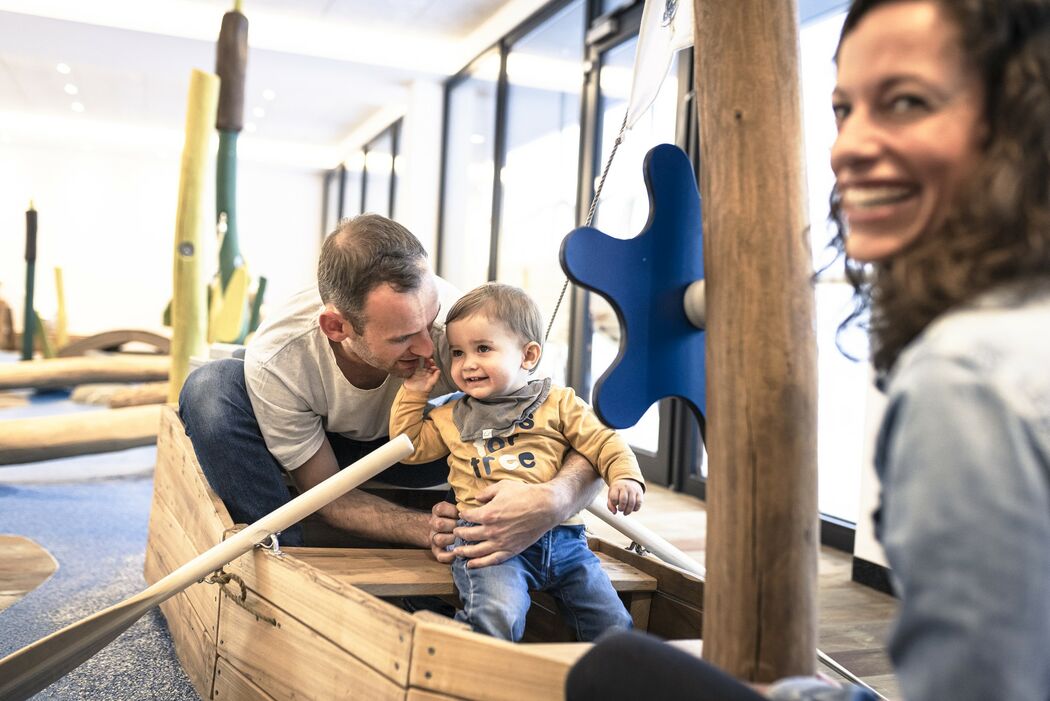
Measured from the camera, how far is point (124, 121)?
35.1 feet

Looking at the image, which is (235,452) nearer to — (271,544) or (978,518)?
(271,544)

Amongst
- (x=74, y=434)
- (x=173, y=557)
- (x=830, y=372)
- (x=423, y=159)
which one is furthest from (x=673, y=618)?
(x=423, y=159)

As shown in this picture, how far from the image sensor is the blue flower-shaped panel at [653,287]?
1100 mm

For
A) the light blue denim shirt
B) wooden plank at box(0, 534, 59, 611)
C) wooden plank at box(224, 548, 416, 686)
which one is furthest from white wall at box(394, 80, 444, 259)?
the light blue denim shirt

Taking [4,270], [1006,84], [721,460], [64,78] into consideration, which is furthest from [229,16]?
[4,270]

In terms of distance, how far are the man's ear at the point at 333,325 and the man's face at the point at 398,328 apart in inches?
1.2

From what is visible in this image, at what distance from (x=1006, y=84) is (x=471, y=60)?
655 cm

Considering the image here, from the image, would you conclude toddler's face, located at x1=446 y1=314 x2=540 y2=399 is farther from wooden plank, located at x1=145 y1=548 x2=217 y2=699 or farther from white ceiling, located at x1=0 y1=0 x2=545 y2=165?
white ceiling, located at x1=0 y1=0 x2=545 y2=165

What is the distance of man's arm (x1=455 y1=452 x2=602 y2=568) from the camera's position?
1.41m

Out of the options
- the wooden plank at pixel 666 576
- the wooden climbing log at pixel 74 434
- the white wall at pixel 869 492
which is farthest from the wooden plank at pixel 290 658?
the wooden climbing log at pixel 74 434

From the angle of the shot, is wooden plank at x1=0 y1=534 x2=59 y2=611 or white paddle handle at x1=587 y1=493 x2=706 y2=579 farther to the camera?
wooden plank at x1=0 y1=534 x2=59 y2=611

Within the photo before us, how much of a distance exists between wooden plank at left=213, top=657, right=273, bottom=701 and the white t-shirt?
1.29 feet

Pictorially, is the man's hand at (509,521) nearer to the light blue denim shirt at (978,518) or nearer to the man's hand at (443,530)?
the man's hand at (443,530)

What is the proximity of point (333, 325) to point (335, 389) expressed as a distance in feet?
0.48
